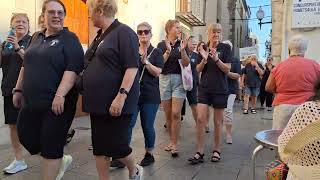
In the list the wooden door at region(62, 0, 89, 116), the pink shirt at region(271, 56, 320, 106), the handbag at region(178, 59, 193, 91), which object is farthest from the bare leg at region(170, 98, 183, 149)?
the wooden door at region(62, 0, 89, 116)

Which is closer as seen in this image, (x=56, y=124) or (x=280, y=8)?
(x=56, y=124)

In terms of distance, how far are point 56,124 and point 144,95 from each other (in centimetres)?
171

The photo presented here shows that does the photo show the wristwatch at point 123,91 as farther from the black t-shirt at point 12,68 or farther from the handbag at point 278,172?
the black t-shirt at point 12,68

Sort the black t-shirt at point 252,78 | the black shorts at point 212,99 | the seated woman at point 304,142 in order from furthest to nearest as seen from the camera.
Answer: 1. the black t-shirt at point 252,78
2. the black shorts at point 212,99
3. the seated woman at point 304,142

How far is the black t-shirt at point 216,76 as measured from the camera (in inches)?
210

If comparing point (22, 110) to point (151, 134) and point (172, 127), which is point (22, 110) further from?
point (172, 127)

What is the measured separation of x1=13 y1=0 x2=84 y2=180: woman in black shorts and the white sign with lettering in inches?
263

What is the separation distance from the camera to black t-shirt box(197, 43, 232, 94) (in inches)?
210

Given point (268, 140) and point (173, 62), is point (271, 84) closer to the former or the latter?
point (173, 62)

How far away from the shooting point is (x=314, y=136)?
1.78 meters

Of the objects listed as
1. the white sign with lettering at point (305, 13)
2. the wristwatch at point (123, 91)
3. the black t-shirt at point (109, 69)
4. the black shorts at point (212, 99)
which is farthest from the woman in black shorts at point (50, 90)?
the white sign with lettering at point (305, 13)

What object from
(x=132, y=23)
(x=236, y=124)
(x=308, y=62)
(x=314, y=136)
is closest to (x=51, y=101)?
(x=314, y=136)

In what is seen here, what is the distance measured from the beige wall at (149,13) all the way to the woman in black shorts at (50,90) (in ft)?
23.5

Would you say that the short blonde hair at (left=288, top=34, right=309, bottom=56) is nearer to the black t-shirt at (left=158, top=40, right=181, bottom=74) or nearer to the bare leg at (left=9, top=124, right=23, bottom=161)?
the black t-shirt at (left=158, top=40, right=181, bottom=74)
